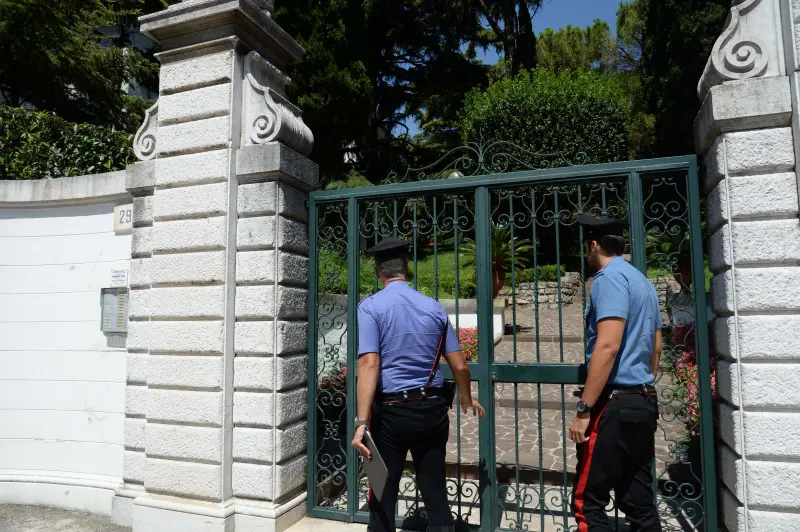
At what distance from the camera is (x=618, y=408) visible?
2.90 metres

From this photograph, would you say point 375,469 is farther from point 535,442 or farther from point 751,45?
point 535,442

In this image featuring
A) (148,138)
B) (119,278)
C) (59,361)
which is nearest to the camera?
(148,138)

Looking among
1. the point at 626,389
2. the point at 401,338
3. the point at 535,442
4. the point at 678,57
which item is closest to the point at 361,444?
the point at 401,338

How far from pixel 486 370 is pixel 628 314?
1.26 metres

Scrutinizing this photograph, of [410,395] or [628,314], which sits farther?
[410,395]

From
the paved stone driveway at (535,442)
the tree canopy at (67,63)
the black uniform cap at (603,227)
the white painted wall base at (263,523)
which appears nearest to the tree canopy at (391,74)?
the tree canopy at (67,63)

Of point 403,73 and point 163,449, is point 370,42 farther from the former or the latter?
point 163,449

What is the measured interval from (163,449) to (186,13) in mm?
3426

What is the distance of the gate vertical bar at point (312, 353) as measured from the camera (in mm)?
4312

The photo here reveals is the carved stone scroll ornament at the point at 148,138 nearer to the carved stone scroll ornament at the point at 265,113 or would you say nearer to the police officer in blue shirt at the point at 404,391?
the carved stone scroll ornament at the point at 265,113

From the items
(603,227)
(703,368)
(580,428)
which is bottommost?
(580,428)

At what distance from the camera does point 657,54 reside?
1731 cm

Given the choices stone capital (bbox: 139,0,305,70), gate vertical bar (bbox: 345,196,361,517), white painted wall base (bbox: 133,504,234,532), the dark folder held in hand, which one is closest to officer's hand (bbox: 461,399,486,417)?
the dark folder held in hand

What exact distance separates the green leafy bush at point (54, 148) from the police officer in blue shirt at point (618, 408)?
5238 mm
